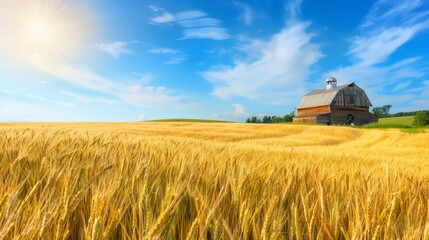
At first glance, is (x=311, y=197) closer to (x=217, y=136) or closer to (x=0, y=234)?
(x=0, y=234)

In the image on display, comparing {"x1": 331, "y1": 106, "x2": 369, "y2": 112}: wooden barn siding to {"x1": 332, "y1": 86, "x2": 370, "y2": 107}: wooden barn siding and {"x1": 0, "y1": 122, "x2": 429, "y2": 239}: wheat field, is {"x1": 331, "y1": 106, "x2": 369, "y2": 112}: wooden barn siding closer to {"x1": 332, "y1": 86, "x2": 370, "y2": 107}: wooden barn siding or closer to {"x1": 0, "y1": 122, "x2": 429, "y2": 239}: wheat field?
{"x1": 332, "y1": 86, "x2": 370, "y2": 107}: wooden barn siding

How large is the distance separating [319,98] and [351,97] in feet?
14.9

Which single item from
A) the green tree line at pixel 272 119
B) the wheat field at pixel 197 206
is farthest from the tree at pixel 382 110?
the wheat field at pixel 197 206

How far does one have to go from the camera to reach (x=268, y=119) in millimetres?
→ 65000

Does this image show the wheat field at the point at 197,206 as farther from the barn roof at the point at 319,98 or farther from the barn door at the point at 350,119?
the barn door at the point at 350,119

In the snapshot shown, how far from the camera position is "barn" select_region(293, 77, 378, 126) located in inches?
1615

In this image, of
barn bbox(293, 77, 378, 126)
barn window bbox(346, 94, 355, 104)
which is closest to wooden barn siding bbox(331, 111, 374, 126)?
barn bbox(293, 77, 378, 126)

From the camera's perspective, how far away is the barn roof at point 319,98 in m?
41.5

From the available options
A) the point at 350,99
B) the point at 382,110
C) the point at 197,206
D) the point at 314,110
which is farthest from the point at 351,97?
the point at 382,110

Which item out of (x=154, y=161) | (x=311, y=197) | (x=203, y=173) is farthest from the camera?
(x=154, y=161)

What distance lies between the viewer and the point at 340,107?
135 feet

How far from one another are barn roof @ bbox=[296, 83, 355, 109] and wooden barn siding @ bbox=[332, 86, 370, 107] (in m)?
0.62

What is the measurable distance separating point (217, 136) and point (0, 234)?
57.2 ft

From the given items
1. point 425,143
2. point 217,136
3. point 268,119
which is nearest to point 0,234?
point 217,136
